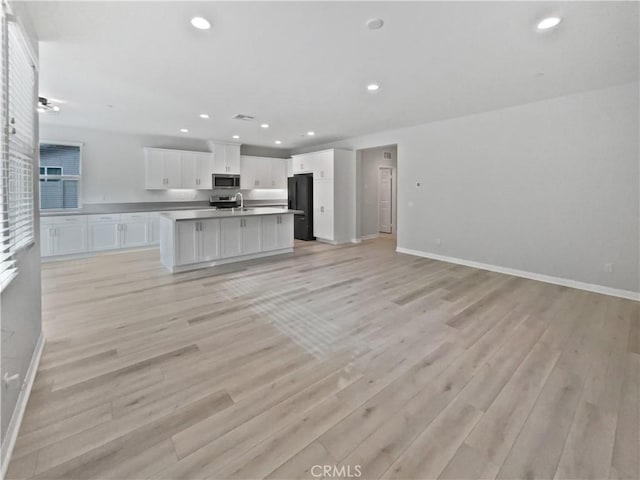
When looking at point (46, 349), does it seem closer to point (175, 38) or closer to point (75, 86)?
point (175, 38)

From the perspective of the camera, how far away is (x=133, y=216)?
21.7 ft

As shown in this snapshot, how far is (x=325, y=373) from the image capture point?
2188mm

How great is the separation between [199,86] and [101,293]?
298cm

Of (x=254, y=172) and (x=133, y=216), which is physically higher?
(x=254, y=172)

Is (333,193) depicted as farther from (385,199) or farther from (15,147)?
(15,147)

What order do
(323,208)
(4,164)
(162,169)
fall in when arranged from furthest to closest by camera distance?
1. (323,208)
2. (162,169)
3. (4,164)

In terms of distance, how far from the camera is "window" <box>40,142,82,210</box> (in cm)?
606

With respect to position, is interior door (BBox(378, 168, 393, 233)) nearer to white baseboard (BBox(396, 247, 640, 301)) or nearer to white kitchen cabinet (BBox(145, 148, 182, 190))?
white baseboard (BBox(396, 247, 640, 301))

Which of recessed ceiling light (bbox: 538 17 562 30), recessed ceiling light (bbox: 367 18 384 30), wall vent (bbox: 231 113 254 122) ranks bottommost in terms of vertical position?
recessed ceiling light (bbox: 367 18 384 30)

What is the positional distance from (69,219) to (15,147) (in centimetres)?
493

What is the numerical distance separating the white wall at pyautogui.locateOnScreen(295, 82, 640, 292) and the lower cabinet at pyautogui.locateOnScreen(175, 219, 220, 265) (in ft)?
13.3

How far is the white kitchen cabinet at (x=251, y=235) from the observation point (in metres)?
5.67

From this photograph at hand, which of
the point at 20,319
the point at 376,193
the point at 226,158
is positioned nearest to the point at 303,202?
the point at 376,193

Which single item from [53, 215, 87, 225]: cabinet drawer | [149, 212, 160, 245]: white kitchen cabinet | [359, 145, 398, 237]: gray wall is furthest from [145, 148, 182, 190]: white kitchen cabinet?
[359, 145, 398, 237]: gray wall
